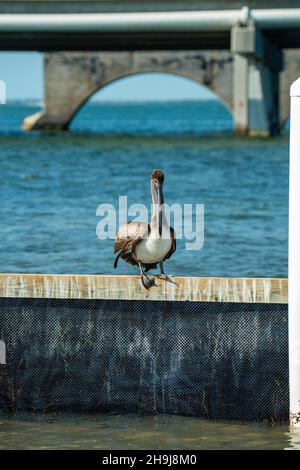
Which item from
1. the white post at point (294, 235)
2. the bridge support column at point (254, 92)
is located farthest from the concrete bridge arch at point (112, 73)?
the white post at point (294, 235)

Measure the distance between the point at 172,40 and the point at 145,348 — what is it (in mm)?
56587

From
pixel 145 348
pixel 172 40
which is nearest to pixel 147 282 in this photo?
pixel 145 348

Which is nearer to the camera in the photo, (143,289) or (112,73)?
(143,289)

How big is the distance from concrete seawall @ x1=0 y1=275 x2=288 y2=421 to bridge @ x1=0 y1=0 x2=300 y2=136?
4735cm

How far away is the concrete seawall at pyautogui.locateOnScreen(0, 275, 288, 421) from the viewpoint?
1034 centimetres

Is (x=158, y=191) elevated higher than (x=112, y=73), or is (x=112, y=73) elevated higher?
(x=112, y=73)

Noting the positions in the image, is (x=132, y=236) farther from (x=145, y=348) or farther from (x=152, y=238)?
(x=145, y=348)

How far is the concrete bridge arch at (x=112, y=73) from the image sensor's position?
91.8m

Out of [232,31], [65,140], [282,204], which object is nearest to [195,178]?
[282,204]

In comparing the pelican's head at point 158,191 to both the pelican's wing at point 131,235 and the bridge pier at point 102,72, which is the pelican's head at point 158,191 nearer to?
the pelican's wing at point 131,235

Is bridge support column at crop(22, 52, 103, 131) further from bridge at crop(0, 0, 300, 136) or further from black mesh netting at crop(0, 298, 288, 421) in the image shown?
black mesh netting at crop(0, 298, 288, 421)

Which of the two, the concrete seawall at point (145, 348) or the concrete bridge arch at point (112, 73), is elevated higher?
the concrete bridge arch at point (112, 73)

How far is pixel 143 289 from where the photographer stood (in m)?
10.5

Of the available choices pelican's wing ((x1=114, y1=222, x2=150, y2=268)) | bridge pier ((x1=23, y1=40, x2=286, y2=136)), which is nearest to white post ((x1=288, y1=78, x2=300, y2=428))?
pelican's wing ((x1=114, y1=222, x2=150, y2=268))
